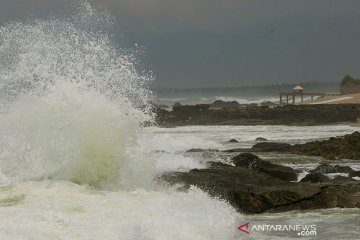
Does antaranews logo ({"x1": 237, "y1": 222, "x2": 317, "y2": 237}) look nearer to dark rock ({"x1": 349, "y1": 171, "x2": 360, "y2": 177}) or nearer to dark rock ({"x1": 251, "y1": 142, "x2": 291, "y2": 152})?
dark rock ({"x1": 349, "y1": 171, "x2": 360, "y2": 177})

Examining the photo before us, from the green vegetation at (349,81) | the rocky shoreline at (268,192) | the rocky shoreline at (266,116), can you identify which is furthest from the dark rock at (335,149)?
the green vegetation at (349,81)

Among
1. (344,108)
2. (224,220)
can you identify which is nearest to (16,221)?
(224,220)

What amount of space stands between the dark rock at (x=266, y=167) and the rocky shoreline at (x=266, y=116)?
1012 inches

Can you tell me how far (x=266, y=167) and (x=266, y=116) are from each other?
1155 inches

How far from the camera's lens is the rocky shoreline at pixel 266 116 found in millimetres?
40281

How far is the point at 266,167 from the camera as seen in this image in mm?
13328

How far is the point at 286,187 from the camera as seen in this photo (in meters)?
10.5

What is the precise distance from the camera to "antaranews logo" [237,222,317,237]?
8.37 m

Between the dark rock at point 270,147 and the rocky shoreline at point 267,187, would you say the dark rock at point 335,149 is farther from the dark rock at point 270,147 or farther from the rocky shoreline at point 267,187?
the rocky shoreline at point 267,187

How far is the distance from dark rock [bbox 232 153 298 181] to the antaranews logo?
160 inches

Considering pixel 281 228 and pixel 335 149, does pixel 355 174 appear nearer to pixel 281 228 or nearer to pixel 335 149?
pixel 281 228

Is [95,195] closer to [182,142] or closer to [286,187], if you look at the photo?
[286,187]

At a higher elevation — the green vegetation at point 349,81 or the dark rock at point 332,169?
the green vegetation at point 349,81

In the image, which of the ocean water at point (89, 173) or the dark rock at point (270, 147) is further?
the dark rock at point (270, 147)
